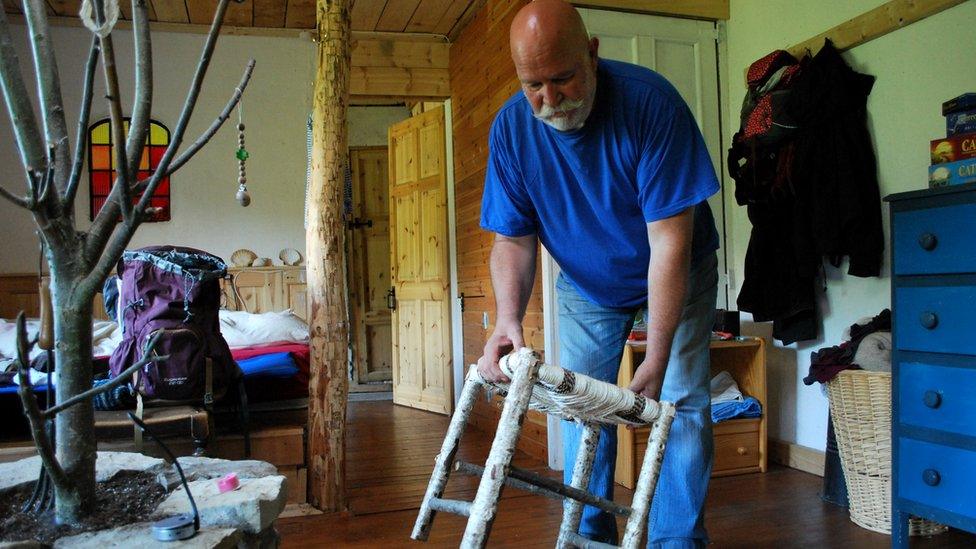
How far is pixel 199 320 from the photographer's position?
278cm

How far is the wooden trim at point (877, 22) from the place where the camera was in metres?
2.75

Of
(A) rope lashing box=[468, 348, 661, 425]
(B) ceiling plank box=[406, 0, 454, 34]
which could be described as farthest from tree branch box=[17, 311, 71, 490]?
(B) ceiling plank box=[406, 0, 454, 34]

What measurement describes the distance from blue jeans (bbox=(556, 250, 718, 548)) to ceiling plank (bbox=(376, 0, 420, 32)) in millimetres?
3529

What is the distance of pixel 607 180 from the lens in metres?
1.51

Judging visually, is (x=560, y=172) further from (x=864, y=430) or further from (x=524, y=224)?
(x=864, y=430)

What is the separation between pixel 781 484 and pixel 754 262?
0.95m

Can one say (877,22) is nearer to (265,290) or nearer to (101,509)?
(101,509)

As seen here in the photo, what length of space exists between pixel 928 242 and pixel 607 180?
44.1 inches

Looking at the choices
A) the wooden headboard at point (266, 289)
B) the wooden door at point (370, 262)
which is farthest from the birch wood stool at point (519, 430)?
the wooden door at point (370, 262)

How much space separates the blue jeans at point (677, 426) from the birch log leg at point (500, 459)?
57cm

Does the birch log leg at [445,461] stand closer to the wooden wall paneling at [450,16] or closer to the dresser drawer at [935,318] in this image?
the dresser drawer at [935,318]

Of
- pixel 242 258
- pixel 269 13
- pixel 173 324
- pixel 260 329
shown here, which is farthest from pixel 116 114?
pixel 242 258

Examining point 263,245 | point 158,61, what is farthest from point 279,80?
point 263,245

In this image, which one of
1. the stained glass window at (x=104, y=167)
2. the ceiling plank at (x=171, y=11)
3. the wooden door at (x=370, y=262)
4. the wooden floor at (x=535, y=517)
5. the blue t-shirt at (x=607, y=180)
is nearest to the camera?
the blue t-shirt at (x=607, y=180)
